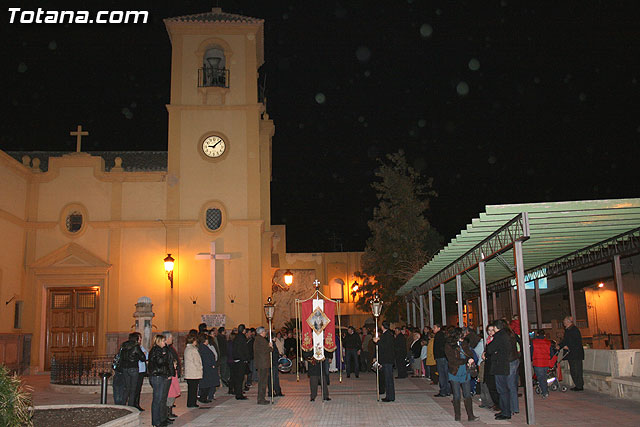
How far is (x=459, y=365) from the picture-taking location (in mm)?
10930

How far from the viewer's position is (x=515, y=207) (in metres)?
10.7

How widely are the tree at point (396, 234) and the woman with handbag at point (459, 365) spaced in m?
22.0

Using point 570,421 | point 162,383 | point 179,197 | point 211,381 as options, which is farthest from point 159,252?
point 570,421

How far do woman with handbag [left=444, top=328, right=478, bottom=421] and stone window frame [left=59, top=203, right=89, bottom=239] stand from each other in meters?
19.8

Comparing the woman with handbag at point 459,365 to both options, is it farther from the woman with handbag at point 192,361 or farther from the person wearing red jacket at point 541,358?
the woman with handbag at point 192,361

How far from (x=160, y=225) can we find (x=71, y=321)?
5.42m

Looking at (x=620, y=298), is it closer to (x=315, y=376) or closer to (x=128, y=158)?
(x=315, y=376)

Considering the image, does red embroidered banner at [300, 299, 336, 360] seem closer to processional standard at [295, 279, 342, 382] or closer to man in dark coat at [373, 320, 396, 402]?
processional standard at [295, 279, 342, 382]

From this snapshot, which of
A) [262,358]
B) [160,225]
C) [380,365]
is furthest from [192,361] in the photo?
[160,225]

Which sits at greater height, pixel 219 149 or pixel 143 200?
pixel 219 149

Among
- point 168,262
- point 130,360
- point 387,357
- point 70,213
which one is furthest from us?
point 70,213

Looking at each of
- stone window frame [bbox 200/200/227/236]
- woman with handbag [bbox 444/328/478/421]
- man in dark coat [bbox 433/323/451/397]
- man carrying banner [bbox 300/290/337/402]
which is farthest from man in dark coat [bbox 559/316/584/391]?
stone window frame [bbox 200/200/227/236]

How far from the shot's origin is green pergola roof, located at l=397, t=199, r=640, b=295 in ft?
35.8

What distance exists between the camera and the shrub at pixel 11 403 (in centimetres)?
748
